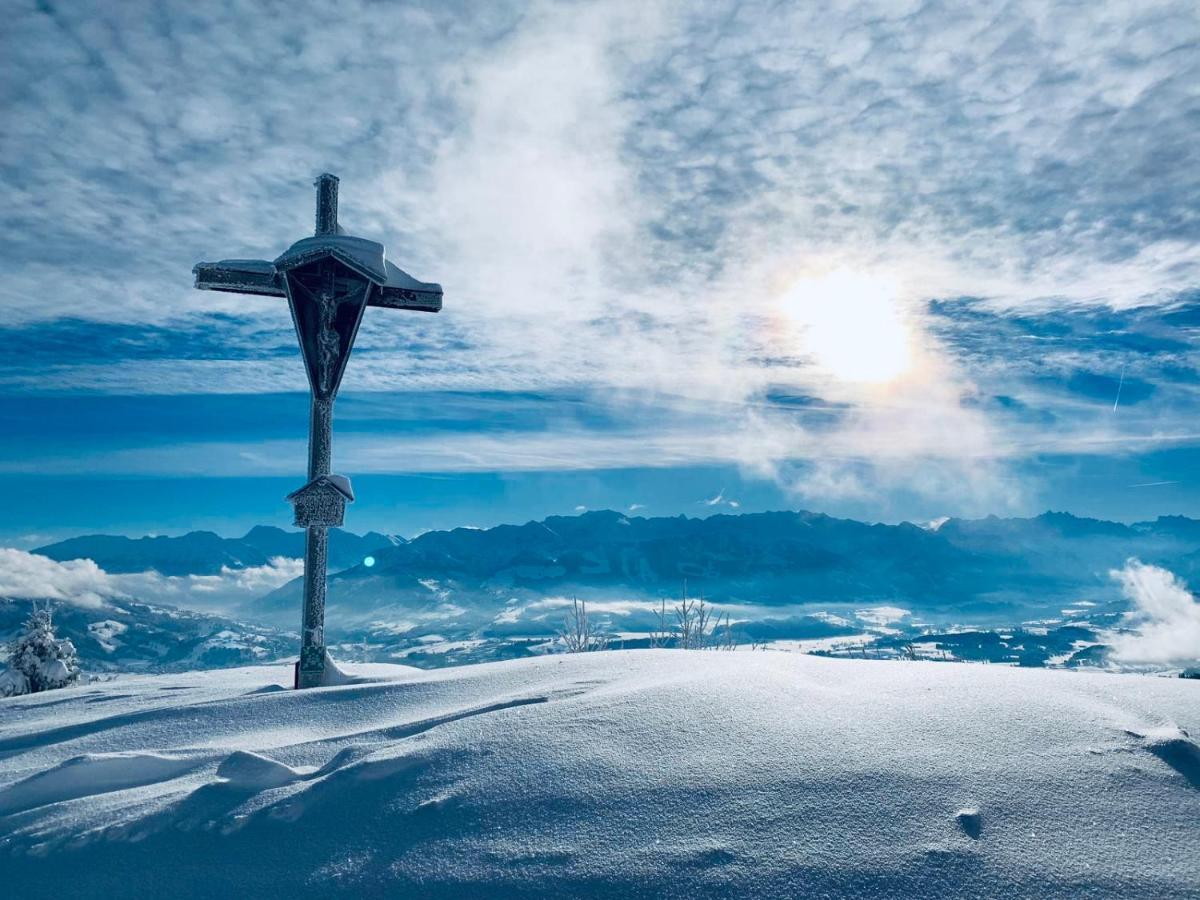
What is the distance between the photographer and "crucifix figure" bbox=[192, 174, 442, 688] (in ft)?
33.0

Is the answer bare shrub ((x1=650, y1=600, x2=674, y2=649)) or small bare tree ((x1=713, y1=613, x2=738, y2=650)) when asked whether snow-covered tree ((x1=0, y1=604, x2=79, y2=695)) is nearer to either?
bare shrub ((x1=650, y1=600, x2=674, y2=649))

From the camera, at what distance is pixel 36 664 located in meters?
13.1

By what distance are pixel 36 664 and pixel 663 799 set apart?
14303 mm

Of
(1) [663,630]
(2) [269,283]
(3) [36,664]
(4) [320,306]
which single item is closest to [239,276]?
(2) [269,283]

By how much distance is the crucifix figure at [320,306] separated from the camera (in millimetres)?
10070

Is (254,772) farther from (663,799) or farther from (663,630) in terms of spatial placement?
(663,630)

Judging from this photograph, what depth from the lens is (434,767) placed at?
4.58 meters

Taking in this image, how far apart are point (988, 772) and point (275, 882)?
12.9 ft

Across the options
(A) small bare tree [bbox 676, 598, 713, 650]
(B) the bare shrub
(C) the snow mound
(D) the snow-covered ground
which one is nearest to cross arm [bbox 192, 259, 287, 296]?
(D) the snow-covered ground

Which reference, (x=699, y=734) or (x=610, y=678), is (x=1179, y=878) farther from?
(x=610, y=678)

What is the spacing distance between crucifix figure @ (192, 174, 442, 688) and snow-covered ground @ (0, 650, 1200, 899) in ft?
13.5

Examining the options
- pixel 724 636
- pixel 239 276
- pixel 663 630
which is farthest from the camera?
pixel 663 630

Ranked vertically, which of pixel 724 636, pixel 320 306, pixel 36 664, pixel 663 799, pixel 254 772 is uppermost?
pixel 320 306

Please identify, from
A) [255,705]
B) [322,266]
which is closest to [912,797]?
[255,705]
